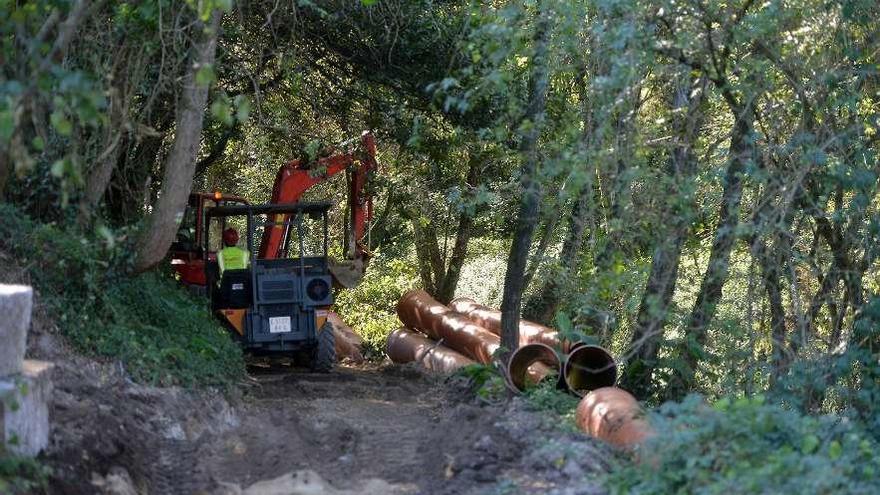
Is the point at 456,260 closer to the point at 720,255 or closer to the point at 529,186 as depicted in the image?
the point at 529,186

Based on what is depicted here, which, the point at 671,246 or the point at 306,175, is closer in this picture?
the point at 671,246

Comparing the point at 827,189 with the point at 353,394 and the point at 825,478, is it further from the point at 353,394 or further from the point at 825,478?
the point at 353,394

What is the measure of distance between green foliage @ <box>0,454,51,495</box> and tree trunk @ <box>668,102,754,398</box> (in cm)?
585

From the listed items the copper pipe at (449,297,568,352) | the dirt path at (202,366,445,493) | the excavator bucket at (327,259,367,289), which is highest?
the excavator bucket at (327,259,367,289)

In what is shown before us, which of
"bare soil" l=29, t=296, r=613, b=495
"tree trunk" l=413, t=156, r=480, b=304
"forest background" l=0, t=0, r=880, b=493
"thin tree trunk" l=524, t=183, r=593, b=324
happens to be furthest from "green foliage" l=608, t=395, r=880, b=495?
"tree trunk" l=413, t=156, r=480, b=304

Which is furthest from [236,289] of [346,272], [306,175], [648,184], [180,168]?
[648,184]

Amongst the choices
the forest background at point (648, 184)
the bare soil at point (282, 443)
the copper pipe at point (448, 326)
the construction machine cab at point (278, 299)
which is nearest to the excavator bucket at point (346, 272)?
the construction machine cab at point (278, 299)

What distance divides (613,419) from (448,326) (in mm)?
8009

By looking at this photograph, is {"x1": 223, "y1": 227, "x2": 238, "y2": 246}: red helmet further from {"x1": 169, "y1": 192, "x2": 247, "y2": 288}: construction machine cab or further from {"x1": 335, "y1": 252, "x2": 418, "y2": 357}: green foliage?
{"x1": 335, "y1": 252, "x2": 418, "y2": 357}: green foliage

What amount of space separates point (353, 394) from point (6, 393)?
6.99 metres

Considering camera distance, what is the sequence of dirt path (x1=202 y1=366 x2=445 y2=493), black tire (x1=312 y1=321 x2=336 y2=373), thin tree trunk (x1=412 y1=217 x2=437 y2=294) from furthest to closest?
thin tree trunk (x1=412 y1=217 x2=437 y2=294), black tire (x1=312 y1=321 x2=336 y2=373), dirt path (x1=202 y1=366 x2=445 y2=493)

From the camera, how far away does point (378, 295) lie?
81.9ft

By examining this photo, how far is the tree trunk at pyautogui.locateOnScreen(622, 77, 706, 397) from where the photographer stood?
10.7 metres

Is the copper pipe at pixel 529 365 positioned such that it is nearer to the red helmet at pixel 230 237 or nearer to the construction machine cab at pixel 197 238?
the red helmet at pixel 230 237
